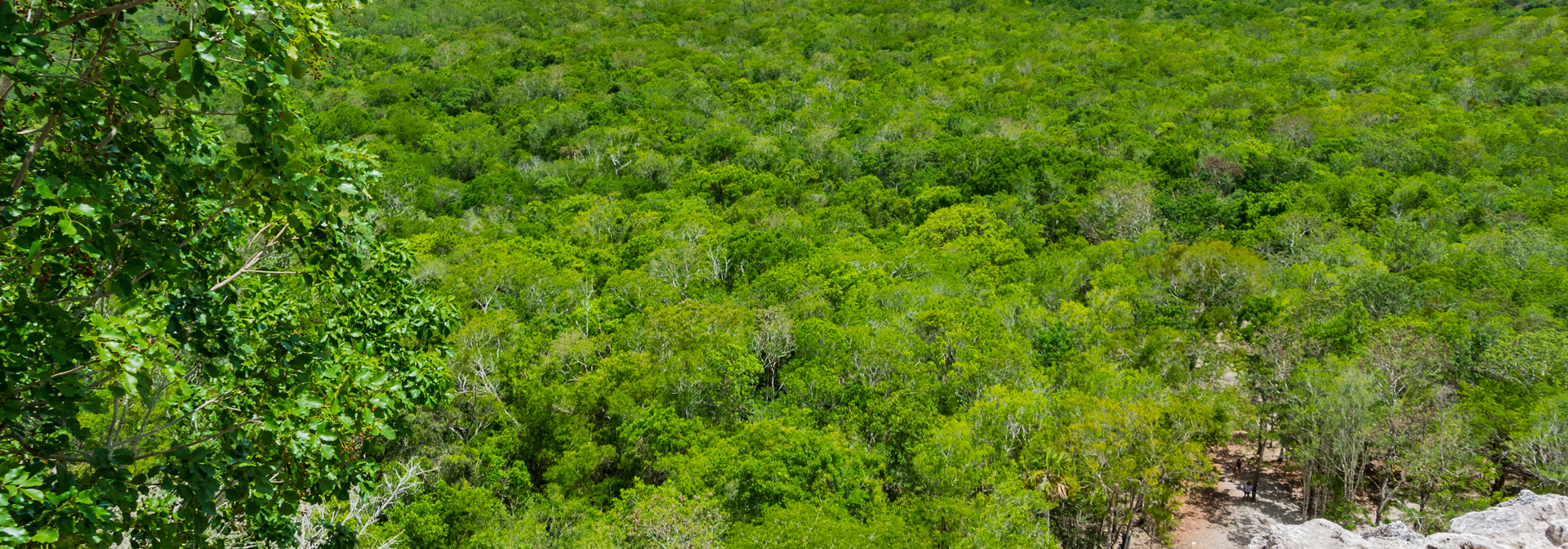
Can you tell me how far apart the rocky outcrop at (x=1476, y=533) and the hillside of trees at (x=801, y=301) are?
5850mm

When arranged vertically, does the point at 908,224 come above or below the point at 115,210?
below

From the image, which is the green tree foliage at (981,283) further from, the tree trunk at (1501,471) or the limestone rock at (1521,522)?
the limestone rock at (1521,522)

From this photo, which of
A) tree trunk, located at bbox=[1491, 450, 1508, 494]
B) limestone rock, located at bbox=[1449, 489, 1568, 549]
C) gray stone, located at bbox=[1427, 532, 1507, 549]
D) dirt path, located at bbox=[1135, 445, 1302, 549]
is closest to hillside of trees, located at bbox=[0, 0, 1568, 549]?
tree trunk, located at bbox=[1491, 450, 1508, 494]

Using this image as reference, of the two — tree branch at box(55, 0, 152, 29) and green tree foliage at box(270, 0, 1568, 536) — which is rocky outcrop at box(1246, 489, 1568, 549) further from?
tree branch at box(55, 0, 152, 29)

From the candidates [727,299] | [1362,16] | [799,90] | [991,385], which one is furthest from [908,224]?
[1362,16]

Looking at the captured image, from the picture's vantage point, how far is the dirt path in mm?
25344

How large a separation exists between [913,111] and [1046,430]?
172 ft

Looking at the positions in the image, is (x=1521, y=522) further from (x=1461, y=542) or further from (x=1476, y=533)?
(x=1461, y=542)

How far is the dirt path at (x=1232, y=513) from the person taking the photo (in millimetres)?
25344

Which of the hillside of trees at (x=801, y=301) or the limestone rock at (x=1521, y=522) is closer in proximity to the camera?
the hillside of trees at (x=801, y=301)

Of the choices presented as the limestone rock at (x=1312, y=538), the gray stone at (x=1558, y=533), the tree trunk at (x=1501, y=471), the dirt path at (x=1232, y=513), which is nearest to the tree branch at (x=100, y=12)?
the limestone rock at (x=1312, y=538)

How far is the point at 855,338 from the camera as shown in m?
29.4

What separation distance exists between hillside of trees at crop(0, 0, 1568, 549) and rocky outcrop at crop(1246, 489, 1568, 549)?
19.2 feet

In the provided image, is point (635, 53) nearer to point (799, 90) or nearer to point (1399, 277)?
point (799, 90)
